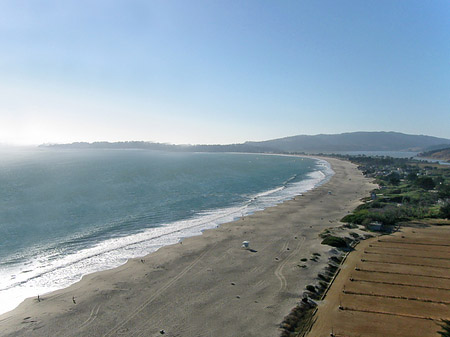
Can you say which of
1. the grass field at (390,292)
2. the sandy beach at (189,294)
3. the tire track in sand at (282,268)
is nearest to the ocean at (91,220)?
the sandy beach at (189,294)

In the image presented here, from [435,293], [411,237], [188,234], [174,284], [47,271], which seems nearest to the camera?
[435,293]

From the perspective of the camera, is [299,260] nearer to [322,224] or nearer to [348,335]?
[348,335]

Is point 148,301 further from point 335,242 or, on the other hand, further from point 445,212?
point 445,212

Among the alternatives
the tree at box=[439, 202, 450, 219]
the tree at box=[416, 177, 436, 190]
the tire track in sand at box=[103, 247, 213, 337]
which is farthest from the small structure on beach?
the tree at box=[416, 177, 436, 190]

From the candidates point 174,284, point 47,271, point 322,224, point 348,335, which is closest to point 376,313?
point 348,335

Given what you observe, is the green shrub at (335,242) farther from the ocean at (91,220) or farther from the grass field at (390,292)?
the ocean at (91,220)
